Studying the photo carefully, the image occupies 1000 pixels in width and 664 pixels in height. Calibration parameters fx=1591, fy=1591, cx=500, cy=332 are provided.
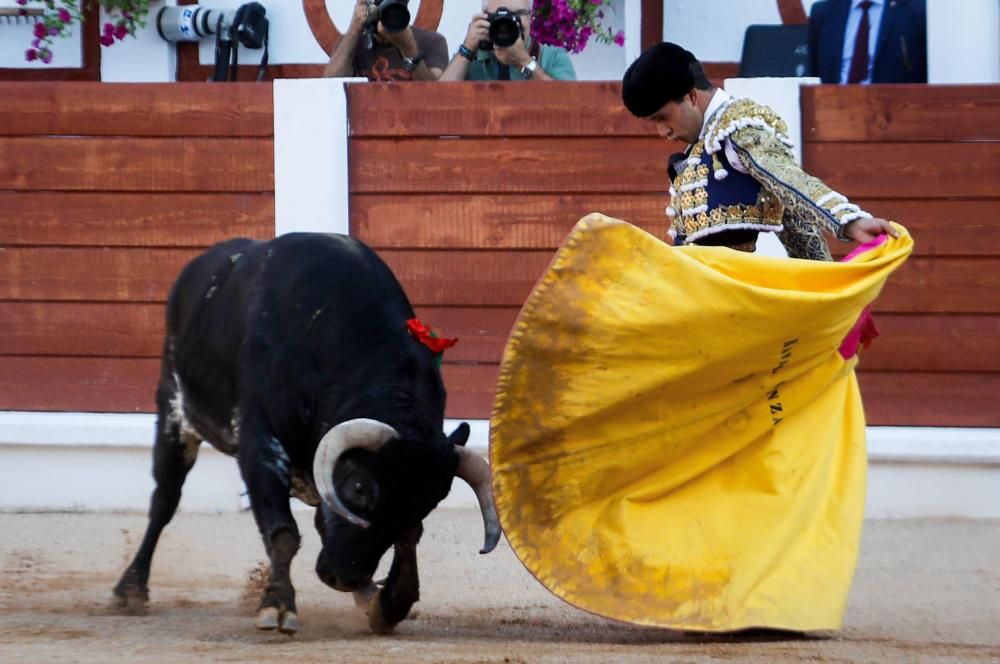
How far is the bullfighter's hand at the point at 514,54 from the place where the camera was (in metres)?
5.32

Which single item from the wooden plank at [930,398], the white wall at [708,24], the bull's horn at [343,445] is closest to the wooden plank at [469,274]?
the wooden plank at [930,398]

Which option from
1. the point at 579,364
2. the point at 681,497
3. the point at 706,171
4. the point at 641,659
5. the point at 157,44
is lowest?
the point at 641,659

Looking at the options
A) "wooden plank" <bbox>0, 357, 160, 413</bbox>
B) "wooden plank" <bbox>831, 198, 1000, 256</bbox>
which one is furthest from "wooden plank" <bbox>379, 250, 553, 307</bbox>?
"wooden plank" <bbox>831, 198, 1000, 256</bbox>

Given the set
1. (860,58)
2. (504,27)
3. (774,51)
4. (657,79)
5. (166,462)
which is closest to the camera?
(657,79)

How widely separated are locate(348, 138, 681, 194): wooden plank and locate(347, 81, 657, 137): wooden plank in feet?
0.11

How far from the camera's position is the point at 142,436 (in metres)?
5.32

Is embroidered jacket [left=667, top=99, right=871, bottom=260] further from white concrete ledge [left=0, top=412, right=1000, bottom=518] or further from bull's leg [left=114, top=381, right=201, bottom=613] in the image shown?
white concrete ledge [left=0, top=412, right=1000, bottom=518]

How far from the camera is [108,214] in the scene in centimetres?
545

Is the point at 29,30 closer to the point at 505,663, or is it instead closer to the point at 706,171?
the point at 706,171

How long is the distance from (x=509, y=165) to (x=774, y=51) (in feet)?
4.60

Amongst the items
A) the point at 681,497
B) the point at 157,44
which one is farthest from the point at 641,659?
the point at 157,44

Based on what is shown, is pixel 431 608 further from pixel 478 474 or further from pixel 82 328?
pixel 82 328

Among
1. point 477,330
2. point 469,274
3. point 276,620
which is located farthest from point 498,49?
point 276,620

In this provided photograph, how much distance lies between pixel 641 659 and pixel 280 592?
801mm
